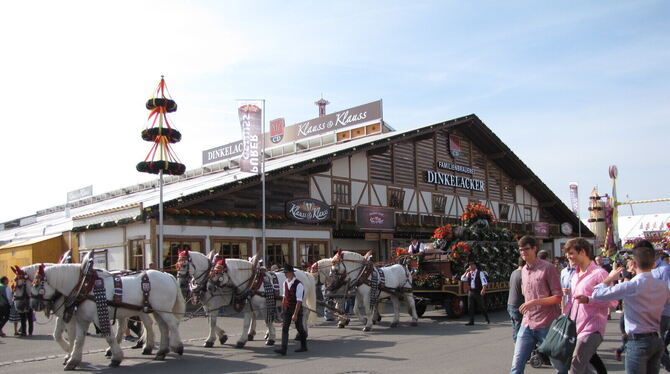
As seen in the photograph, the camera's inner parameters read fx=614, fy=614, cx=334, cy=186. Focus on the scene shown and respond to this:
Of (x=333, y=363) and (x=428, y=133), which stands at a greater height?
(x=428, y=133)

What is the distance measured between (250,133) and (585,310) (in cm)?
1722

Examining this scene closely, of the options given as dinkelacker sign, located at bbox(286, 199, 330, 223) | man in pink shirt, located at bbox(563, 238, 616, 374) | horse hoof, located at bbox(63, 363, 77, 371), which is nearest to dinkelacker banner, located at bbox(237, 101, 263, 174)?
dinkelacker sign, located at bbox(286, 199, 330, 223)

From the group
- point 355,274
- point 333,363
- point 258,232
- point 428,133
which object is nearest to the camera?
point 333,363

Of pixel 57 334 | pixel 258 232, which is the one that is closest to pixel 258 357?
pixel 57 334

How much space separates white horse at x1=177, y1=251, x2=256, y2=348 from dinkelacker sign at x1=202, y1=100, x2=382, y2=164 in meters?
24.5

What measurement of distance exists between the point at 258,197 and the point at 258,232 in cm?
133

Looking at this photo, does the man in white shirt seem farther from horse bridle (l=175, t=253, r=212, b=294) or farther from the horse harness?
the horse harness

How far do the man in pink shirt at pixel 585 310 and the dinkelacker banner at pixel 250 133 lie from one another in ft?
54.5

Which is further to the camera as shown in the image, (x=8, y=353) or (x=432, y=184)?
(x=432, y=184)

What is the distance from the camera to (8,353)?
1288 centimetres

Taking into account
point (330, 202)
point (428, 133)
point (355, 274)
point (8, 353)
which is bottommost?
point (8, 353)

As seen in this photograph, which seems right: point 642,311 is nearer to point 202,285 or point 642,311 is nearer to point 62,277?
point 62,277

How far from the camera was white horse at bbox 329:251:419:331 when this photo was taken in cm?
1511

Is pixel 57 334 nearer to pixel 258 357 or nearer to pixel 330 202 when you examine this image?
pixel 258 357
